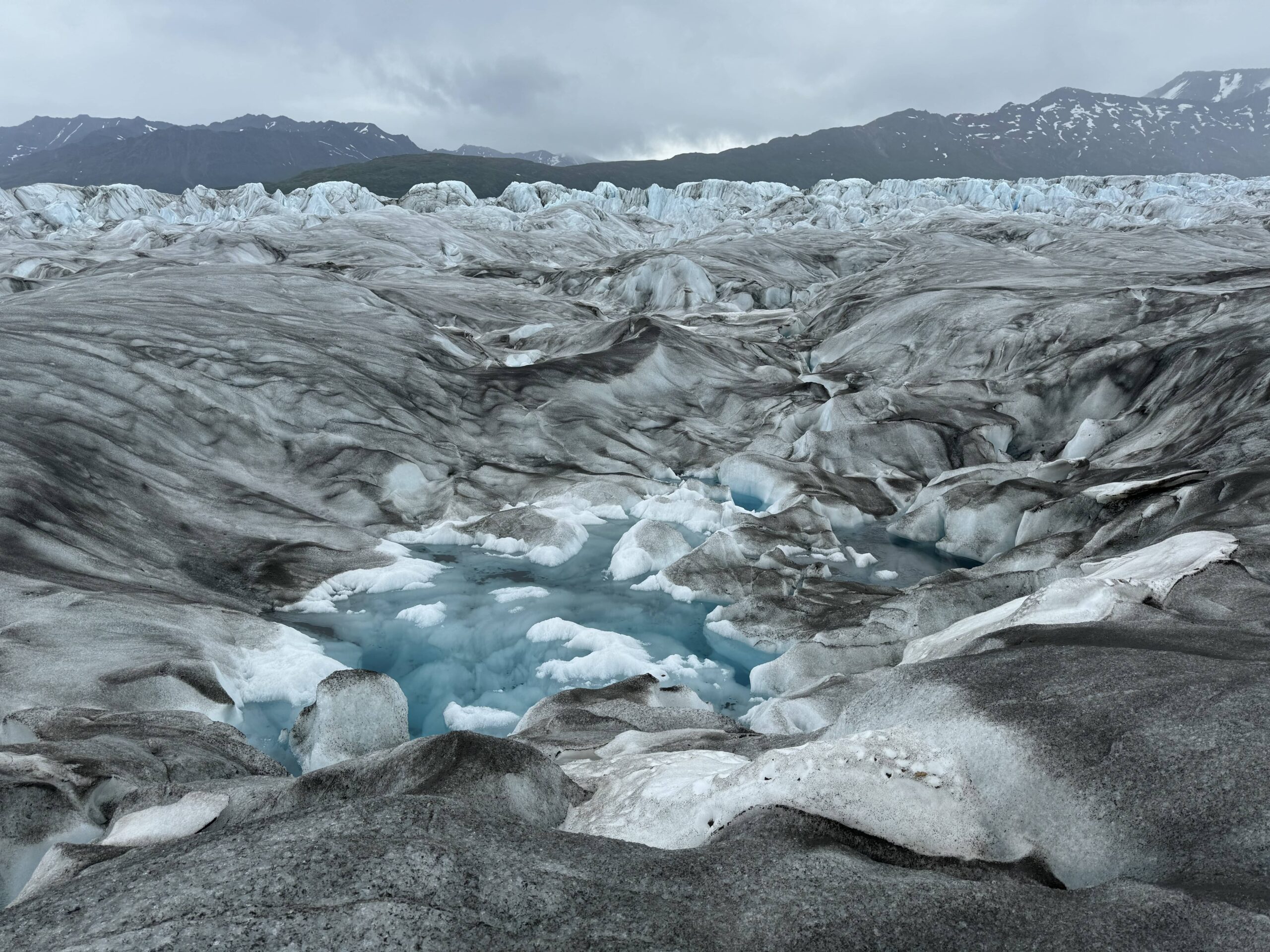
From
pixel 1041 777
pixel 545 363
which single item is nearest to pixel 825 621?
pixel 1041 777

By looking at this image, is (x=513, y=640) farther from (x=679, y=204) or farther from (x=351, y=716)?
(x=679, y=204)

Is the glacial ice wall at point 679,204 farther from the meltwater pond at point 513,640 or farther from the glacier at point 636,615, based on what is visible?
the meltwater pond at point 513,640

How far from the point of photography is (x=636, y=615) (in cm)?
1285

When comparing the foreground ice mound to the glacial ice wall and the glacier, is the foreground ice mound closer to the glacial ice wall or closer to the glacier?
the glacier

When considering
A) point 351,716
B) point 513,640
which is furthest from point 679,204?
point 351,716

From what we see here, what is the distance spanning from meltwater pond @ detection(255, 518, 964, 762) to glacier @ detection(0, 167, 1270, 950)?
80mm

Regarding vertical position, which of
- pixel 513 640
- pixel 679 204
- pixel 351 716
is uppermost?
pixel 679 204

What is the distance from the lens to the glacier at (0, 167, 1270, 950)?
2896 mm

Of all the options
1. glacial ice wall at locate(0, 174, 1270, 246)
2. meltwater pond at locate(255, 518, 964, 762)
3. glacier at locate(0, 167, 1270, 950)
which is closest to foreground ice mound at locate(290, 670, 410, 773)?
glacier at locate(0, 167, 1270, 950)

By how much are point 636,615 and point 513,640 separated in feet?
6.93

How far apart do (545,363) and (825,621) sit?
14436 mm

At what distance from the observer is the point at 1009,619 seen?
22.9ft

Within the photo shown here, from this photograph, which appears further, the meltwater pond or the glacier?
the meltwater pond

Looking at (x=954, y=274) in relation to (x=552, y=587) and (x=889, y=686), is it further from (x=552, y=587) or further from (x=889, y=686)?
(x=889, y=686)
